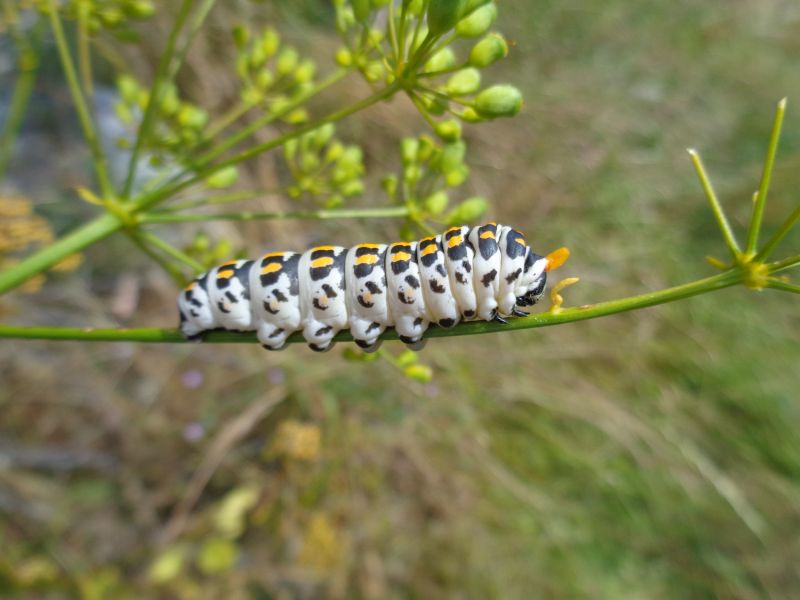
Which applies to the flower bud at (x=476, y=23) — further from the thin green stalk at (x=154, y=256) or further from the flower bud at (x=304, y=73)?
the thin green stalk at (x=154, y=256)

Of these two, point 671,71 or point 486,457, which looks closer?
point 486,457

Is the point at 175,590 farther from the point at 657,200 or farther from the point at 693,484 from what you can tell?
the point at 657,200

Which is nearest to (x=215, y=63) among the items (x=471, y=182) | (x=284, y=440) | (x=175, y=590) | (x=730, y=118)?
(x=471, y=182)

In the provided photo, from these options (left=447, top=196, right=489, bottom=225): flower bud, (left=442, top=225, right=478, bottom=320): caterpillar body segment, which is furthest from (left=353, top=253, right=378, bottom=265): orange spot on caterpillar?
(left=447, top=196, right=489, bottom=225): flower bud

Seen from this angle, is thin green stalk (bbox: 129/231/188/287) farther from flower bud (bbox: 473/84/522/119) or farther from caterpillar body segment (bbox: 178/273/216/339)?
flower bud (bbox: 473/84/522/119)

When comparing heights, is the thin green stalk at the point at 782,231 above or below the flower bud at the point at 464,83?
below

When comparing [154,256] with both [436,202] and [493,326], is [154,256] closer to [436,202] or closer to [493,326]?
[436,202]

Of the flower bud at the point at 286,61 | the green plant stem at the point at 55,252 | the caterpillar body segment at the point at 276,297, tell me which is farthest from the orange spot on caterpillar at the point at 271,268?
the flower bud at the point at 286,61
